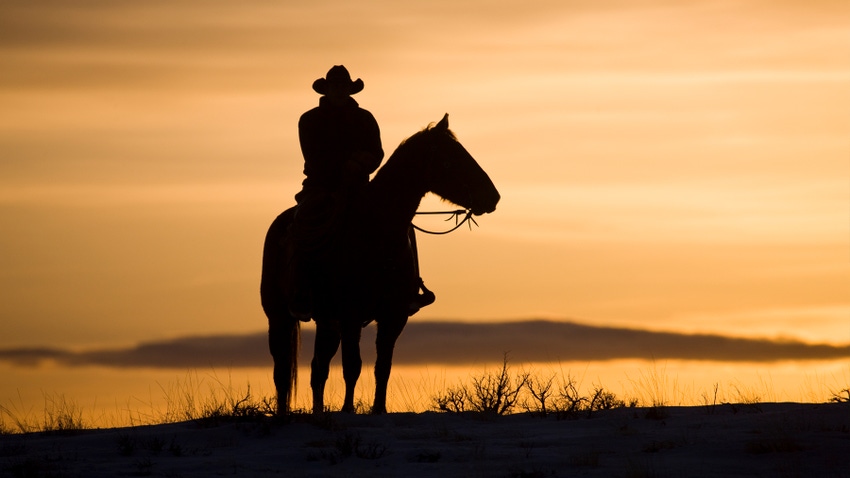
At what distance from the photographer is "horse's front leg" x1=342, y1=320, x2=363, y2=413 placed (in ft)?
45.5

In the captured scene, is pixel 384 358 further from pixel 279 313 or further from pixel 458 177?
pixel 458 177

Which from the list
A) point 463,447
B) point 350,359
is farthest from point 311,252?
point 463,447

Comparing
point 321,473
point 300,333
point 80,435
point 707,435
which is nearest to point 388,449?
point 321,473

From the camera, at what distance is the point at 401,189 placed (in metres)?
13.8

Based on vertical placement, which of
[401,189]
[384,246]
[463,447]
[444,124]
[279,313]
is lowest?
[463,447]

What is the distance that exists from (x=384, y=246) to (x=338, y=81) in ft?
7.29

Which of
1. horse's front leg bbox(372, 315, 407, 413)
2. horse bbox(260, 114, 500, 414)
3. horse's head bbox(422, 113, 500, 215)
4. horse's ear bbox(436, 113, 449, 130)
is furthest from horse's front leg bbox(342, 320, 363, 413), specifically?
horse's ear bbox(436, 113, 449, 130)

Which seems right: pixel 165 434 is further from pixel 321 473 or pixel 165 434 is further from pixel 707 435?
pixel 707 435

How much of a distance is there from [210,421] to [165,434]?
701mm

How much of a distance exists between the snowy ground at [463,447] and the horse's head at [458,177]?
234cm

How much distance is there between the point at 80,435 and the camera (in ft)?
42.2

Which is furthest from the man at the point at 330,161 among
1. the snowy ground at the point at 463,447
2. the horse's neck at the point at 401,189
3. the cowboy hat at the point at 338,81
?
the snowy ground at the point at 463,447

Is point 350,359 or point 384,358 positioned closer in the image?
point 350,359

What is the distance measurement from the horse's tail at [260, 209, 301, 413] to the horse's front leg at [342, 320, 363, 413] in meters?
1.38
